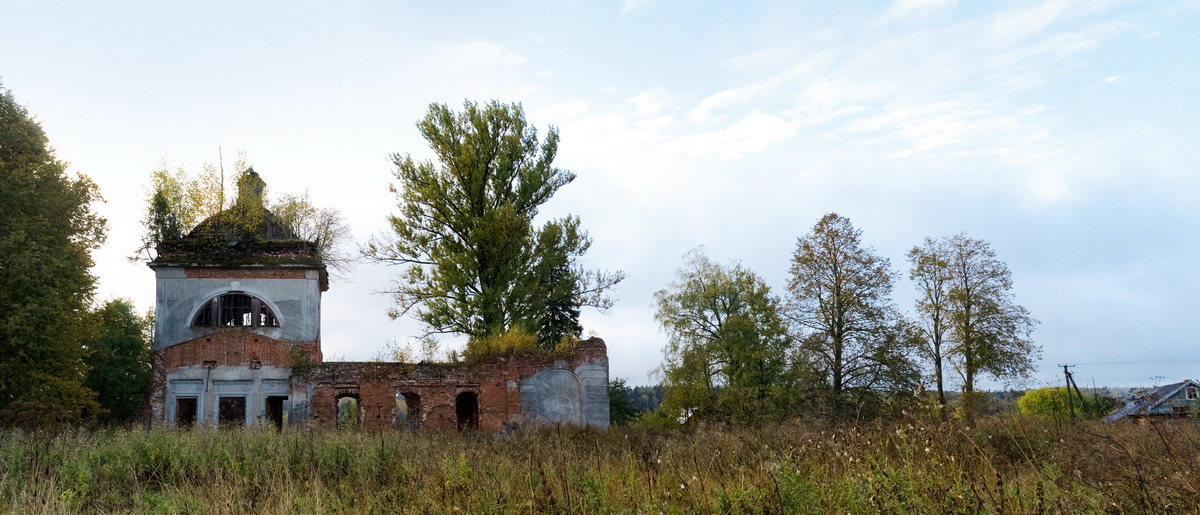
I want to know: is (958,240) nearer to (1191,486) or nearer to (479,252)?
(479,252)

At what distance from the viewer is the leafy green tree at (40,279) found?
23547mm

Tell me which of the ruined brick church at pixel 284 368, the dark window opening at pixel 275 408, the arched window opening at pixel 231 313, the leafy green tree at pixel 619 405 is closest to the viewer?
the ruined brick church at pixel 284 368

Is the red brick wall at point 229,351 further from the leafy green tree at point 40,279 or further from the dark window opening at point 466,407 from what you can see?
the dark window opening at point 466,407

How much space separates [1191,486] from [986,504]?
4.43 feet

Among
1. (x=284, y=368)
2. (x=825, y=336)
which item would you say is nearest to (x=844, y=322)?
(x=825, y=336)

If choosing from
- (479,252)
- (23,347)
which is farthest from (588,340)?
(23,347)

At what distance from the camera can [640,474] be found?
9102mm

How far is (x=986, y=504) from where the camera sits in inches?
247

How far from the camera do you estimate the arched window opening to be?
2789 cm

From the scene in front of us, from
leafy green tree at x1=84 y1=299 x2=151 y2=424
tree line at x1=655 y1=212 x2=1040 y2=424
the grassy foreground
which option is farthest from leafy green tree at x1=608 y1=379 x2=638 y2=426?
the grassy foreground

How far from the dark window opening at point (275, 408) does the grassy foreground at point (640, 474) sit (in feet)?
44.7

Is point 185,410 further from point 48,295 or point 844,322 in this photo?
point 844,322

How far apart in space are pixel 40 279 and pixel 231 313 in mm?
5660

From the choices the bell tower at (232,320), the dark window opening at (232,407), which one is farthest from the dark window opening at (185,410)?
the dark window opening at (232,407)
